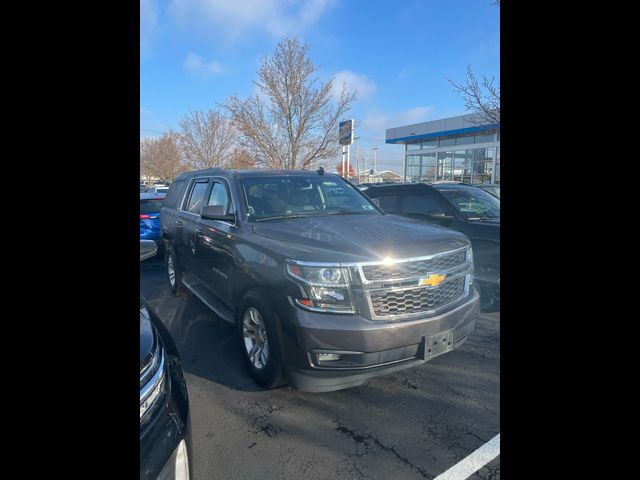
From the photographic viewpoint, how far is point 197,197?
16.1 ft

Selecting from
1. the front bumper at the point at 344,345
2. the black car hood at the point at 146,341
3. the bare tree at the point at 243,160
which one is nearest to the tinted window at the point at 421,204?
the front bumper at the point at 344,345

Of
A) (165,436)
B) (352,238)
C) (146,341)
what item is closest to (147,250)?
(146,341)

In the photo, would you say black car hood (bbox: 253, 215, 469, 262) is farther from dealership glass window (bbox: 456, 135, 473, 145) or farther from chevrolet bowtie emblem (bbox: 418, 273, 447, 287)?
dealership glass window (bbox: 456, 135, 473, 145)

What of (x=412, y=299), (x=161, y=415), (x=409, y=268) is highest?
(x=409, y=268)

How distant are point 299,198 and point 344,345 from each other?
1.99 metres

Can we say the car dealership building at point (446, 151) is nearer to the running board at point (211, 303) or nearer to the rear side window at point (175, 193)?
the rear side window at point (175, 193)

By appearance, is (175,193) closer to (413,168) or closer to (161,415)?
(161,415)

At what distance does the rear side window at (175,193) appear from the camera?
5.59 meters

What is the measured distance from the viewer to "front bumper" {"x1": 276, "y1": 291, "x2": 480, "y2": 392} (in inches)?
98.6

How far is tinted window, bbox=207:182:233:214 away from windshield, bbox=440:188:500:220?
3470 millimetres
